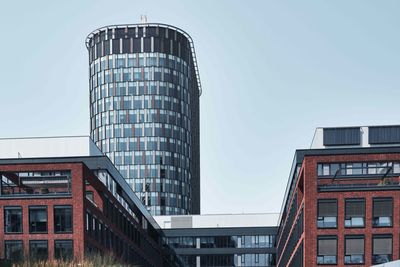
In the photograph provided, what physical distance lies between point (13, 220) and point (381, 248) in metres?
28.6

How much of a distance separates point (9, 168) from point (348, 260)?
89.7 feet

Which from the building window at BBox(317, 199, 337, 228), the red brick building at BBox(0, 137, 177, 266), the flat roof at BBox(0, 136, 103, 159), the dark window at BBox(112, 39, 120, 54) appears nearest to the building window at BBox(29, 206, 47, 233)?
the red brick building at BBox(0, 137, 177, 266)

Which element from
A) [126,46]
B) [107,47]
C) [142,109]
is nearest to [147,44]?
[126,46]

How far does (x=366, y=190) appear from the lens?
48.4 metres

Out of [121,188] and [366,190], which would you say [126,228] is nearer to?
[121,188]

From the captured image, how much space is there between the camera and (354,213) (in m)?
48.8

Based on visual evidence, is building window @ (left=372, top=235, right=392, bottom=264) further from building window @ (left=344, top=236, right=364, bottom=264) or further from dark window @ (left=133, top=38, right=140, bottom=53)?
dark window @ (left=133, top=38, right=140, bottom=53)

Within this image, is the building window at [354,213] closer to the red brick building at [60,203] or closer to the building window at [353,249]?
the building window at [353,249]

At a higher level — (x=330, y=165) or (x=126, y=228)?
(x=330, y=165)

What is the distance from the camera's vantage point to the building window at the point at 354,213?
159ft

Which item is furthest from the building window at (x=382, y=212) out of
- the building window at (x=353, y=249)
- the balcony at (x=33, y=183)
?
the balcony at (x=33, y=183)

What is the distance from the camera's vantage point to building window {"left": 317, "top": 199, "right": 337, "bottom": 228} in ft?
160

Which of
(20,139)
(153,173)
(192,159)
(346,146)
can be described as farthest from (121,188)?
(192,159)

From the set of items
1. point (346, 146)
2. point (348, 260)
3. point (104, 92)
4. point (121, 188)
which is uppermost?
point (104, 92)
